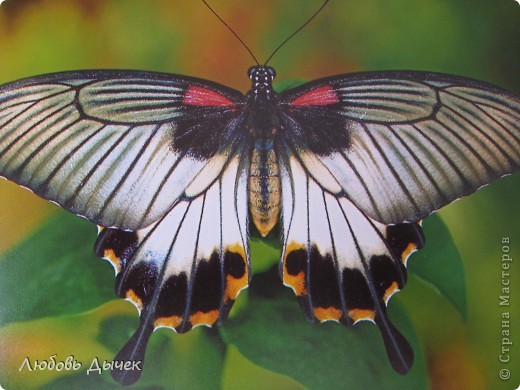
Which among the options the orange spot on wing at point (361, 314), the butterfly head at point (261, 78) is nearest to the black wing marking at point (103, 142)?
the butterfly head at point (261, 78)

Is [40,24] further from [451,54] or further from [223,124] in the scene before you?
[451,54]

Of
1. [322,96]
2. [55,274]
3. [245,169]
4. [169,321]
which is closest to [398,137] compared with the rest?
[322,96]

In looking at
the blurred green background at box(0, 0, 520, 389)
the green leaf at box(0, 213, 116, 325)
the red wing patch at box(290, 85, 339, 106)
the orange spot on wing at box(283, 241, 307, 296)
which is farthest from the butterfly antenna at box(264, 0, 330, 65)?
the green leaf at box(0, 213, 116, 325)

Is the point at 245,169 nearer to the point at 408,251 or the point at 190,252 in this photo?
the point at 190,252

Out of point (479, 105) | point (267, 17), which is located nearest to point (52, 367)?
point (267, 17)

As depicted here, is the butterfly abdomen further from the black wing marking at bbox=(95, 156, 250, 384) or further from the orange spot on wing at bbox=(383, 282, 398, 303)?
the orange spot on wing at bbox=(383, 282, 398, 303)

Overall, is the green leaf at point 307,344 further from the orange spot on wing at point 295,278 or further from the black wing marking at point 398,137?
the black wing marking at point 398,137
